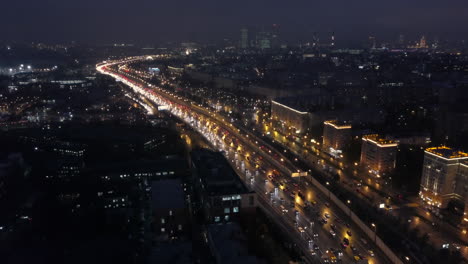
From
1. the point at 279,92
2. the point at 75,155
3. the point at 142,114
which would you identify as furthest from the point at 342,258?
the point at 279,92

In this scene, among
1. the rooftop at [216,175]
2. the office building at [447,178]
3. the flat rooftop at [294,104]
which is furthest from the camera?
the flat rooftop at [294,104]

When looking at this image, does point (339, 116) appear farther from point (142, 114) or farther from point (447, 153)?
point (142, 114)

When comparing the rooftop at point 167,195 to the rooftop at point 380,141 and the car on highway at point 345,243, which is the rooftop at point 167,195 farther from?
the rooftop at point 380,141

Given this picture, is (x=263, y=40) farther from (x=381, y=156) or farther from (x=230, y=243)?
(x=230, y=243)

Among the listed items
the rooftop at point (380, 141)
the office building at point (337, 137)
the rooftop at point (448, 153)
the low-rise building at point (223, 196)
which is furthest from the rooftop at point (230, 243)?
the office building at point (337, 137)

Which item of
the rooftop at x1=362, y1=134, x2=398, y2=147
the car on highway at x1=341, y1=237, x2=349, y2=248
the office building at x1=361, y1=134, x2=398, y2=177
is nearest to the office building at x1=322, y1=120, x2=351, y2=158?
the rooftop at x1=362, y1=134, x2=398, y2=147

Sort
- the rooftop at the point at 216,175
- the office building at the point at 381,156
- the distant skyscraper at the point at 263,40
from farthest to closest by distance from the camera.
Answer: the distant skyscraper at the point at 263,40 → the office building at the point at 381,156 → the rooftop at the point at 216,175

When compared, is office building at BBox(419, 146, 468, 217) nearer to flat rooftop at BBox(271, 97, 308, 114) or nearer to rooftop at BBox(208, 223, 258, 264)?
rooftop at BBox(208, 223, 258, 264)

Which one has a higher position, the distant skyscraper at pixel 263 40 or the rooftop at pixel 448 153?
the distant skyscraper at pixel 263 40
